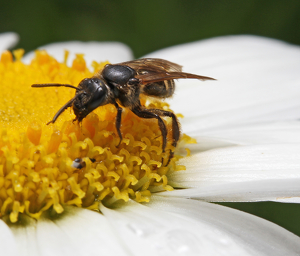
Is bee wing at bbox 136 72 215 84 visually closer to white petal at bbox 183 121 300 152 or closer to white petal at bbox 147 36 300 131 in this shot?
Answer: white petal at bbox 183 121 300 152

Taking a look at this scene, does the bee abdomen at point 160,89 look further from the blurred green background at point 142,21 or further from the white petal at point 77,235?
the blurred green background at point 142,21

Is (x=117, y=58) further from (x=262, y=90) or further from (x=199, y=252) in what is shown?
(x=199, y=252)

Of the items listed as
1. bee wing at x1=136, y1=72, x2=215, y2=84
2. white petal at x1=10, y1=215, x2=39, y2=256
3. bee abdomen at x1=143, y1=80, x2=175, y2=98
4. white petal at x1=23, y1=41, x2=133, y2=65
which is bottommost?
white petal at x1=10, y1=215, x2=39, y2=256

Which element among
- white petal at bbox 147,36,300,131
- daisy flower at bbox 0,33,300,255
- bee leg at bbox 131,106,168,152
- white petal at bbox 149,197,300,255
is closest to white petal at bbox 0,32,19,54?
daisy flower at bbox 0,33,300,255

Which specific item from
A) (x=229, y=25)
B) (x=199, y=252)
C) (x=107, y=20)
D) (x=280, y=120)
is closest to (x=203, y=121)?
(x=280, y=120)

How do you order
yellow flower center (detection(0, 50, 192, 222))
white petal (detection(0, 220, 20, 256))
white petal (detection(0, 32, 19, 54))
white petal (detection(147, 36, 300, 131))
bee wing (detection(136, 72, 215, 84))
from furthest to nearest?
white petal (detection(0, 32, 19, 54)), white petal (detection(147, 36, 300, 131)), bee wing (detection(136, 72, 215, 84)), yellow flower center (detection(0, 50, 192, 222)), white petal (detection(0, 220, 20, 256))

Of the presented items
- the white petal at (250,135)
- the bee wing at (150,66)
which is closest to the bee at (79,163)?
the bee wing at (150,66)
